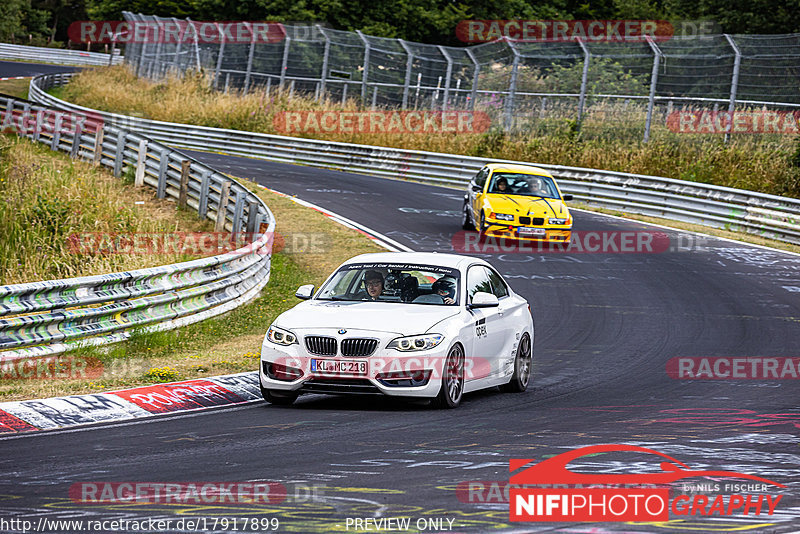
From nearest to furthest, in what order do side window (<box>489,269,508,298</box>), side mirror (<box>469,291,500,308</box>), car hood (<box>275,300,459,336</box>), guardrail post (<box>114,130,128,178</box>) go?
car hood (<box>275,300,459,336</box>) → side mirror (<box>469,291,500,308</box>) → side window (<box>489,269,508,298</box>) → guardrail post (<box>114,130,128,178</box>)

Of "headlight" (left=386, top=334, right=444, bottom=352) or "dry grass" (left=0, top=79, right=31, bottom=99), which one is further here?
"dry grass" (left=0, top=79, right=31, bottom=99)

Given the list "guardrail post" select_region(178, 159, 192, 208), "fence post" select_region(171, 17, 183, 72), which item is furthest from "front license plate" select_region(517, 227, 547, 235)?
"fence post" select_region(171, 17, 183, 72)

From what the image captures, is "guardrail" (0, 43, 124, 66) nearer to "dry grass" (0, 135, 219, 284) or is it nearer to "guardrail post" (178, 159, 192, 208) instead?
"dry grass" (0, 135, 219, 284)

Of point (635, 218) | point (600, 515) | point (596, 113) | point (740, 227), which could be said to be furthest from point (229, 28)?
point (600, 515)

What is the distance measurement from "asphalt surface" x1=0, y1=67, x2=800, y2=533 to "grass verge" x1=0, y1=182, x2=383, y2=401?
146 centimetres

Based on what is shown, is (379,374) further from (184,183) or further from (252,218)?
(184,183)

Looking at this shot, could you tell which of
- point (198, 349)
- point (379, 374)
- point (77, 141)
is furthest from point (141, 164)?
point (379, 374)

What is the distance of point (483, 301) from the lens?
10305mm

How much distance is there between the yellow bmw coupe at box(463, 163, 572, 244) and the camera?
2305 cm

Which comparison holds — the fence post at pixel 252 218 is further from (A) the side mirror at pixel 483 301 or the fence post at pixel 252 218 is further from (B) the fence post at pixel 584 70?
(B) the fence post at pixel 584 70

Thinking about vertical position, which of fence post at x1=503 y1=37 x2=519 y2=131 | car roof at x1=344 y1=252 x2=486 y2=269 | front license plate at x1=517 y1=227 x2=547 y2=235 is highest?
fence post at x1=503 y1=37 x2=519 y2=131

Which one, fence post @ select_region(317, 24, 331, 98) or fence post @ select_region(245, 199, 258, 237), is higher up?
fence post @ select_region(317, 24, 331, 98)

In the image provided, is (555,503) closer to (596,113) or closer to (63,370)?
(63,370)

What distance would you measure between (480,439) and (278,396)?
2368 millimetres
